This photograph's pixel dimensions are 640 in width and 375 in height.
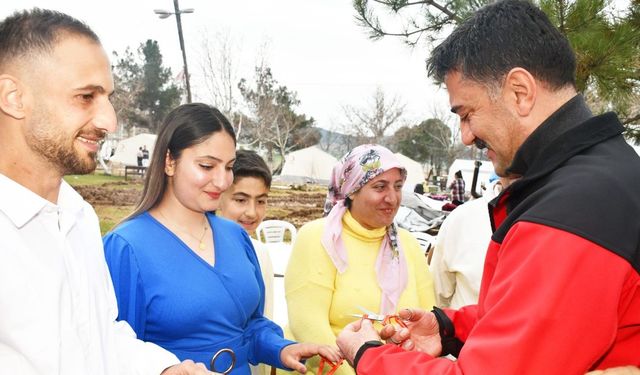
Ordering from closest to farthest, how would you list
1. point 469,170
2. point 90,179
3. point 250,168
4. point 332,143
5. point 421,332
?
1. point 421,332
2. point 250,168
3. point 90,179
4. point 469,170
5. point 332,143

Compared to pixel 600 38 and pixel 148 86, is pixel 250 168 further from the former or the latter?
pixel 148 86

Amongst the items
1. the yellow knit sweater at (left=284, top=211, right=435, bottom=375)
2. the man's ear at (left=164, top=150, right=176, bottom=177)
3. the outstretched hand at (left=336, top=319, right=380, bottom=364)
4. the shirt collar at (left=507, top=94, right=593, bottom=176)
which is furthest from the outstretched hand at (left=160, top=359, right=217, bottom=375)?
the shirt collar at (left=507, top=94, right=593, bottom=176)

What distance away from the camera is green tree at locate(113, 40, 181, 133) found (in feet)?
165

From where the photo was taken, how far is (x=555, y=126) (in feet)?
4.82

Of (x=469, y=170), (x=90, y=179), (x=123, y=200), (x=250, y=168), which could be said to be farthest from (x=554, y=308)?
(x=469, y=170)

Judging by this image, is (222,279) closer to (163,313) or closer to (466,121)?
(163,313)

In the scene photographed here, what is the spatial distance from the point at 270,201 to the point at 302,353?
1702 cm

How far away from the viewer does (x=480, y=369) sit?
1317 millimetres

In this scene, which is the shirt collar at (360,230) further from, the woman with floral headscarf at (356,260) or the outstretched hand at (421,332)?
the outstretched hand at (421,332)

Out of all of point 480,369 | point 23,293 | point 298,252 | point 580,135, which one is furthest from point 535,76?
point 298,252

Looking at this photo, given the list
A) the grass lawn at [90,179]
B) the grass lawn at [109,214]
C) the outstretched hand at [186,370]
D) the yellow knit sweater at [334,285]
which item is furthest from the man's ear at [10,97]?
the grass lawn at [90,179]

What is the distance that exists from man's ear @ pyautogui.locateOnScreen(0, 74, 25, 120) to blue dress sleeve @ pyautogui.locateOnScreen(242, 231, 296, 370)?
1481 mm

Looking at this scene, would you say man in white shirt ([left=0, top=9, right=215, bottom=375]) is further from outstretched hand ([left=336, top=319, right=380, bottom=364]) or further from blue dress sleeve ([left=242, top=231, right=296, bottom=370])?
blue dress sleeve ([left=242, top=231, right=296, bottom=370])

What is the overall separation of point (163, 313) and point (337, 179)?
1.69 metres
